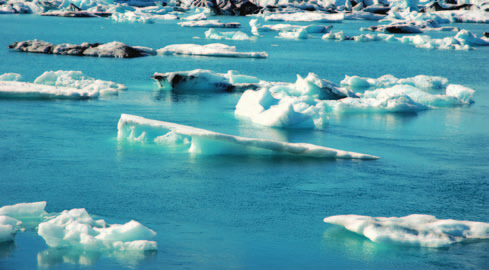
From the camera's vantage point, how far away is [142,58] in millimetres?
20984

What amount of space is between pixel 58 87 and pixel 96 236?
886 cm

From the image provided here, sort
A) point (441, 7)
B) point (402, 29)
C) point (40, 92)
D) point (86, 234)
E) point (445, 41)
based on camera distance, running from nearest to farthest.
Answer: point (86, 234) < point (40, 92) < point (445, 41) < point (402, 29) < point (441, 7)

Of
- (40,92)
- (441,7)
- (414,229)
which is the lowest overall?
(414,229)

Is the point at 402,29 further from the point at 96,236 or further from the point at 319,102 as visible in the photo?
the point at 96,236

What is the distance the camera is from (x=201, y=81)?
49.0ft

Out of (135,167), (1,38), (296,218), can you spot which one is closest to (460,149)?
(296,218)

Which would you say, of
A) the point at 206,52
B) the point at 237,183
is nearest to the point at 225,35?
the point at 206,52

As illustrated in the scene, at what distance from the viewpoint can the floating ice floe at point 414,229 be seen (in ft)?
17.9

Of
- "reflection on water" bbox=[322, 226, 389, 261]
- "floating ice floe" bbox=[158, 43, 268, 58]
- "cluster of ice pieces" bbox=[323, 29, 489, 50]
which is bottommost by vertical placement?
"reflection on water" bbox=[322, 226, 389, 261]

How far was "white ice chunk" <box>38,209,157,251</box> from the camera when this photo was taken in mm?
5074

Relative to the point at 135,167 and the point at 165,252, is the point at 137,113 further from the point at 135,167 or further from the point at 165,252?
the point at 165,252

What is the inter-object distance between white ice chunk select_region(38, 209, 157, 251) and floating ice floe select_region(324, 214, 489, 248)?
1.75 m

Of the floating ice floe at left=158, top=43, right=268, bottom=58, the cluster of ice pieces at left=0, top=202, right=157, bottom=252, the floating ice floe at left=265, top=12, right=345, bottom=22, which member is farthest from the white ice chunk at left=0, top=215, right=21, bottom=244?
the floating ice floe at left=265, top=12, right=345, bottom=22

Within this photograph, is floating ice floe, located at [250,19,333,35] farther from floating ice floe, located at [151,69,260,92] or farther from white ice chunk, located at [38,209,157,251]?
white ice chunk, located at [38,209,157,251]
